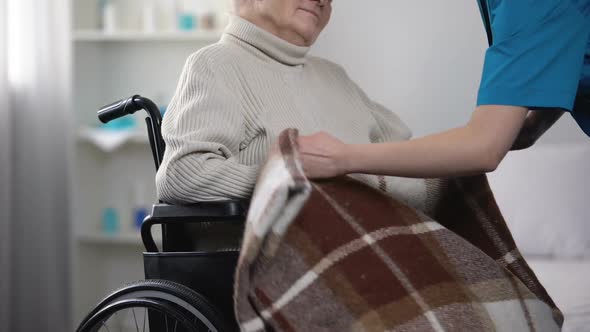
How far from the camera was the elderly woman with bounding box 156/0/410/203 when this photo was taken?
1.32m

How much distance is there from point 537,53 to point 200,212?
1.93ft

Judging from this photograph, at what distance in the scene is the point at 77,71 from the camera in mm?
3209

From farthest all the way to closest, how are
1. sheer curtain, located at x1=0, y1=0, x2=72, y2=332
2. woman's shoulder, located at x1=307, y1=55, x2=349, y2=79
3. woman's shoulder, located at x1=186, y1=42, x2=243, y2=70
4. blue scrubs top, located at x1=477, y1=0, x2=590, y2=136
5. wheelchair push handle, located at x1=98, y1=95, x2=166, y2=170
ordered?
sheer curtain, located at x1=0, y1=0, x2=72, y2=332 < woman's shoulder, located at x1=307, y1=55, x2=349, y2=79 < wheelchair push handle, located at x1=98, y1=95, x2=166, y2=170 < woman's shoulder, located at x1=186, y1=42, x2=243, y2=70 < blue scrubs top, located at x1=477, y1=0, x2=590, y2=136

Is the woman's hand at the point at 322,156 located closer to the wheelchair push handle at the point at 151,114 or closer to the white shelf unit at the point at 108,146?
the wheelchair push handle at the point at 151,114

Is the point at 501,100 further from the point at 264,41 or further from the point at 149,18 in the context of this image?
the point at 149,18

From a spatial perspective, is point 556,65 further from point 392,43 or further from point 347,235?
point 392,43

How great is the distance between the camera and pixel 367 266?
1.13 m

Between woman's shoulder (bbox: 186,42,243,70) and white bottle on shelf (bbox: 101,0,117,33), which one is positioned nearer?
woman's shoulder (bbox: 186,42,243,70)

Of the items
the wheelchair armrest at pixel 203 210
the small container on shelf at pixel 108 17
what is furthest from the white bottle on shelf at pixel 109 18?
the wheelchair armrest at pixel 203 210

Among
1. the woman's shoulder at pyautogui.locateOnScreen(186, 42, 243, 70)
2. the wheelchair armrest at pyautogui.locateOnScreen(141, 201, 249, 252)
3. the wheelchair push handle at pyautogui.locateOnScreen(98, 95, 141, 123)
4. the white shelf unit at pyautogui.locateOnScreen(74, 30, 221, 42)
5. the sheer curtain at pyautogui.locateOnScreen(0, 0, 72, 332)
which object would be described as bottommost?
the sheer curtain at pyautogui.locateOnScreen(0, 0, 72, 332)

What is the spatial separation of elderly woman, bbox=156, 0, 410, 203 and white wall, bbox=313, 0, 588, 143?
1102 millimetres

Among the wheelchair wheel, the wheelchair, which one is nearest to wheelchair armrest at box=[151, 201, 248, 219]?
the wheelchair

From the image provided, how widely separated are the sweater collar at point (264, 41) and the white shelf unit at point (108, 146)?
1652mm

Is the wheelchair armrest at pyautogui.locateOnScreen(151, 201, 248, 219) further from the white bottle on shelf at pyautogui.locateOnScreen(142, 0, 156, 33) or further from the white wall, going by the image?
the white bottle on shelf at pyautogui.locateOnScreen(142, 0, 156, 33)
